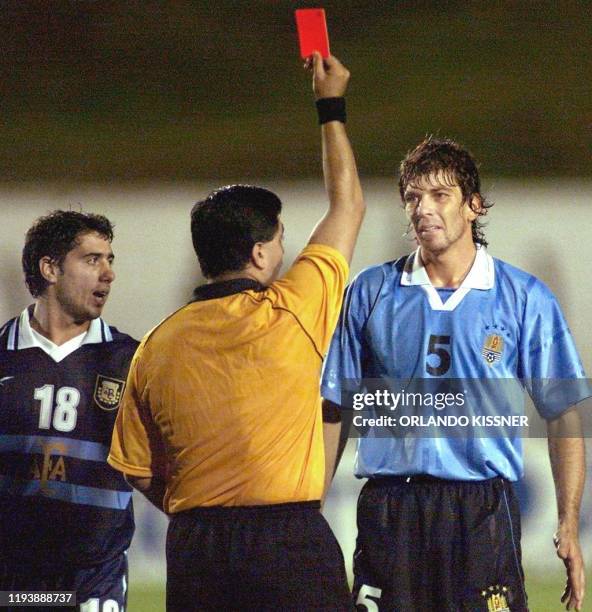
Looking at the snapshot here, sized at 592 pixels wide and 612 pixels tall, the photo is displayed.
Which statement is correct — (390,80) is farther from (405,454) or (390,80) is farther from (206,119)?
(405,454)

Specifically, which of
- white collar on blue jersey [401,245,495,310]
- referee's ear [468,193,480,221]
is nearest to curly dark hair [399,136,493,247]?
referee's ear [468,193,480,221]

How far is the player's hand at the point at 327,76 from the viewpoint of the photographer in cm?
283

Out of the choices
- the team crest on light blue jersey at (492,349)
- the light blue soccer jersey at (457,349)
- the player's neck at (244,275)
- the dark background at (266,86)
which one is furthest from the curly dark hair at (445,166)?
the dark background at (266,86)

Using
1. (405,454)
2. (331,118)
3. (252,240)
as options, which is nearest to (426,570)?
(405,454)

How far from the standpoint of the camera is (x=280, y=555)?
8.88ft

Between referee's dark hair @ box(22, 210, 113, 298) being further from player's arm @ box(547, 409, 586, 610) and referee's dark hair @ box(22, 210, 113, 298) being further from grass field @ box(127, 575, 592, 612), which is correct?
grass field @ box(127, 575, 592, 612)

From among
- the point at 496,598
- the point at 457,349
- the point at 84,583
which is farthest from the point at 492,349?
the point at 84,583

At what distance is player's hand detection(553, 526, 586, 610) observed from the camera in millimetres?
3199

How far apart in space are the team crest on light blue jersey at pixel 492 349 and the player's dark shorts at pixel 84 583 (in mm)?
1465

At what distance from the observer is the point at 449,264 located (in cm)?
348

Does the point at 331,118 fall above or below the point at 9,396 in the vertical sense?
above

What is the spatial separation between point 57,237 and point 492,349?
168 cm

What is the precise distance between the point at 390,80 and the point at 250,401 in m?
5.50

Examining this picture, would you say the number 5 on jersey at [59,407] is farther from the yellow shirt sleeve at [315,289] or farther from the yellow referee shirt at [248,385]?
the yellow shirt sleeve at [315,289]
